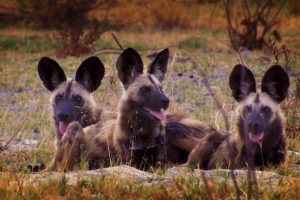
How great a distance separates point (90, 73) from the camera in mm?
7090

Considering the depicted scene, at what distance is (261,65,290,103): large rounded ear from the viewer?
19.7 feet

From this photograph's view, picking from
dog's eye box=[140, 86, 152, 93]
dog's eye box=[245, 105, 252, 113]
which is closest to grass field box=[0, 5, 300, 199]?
dog's eye box=[245, 105, 252, 113]

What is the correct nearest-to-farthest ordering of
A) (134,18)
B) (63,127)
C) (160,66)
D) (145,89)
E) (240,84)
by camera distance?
(240,84) < (145,89) < (160,66) < (63,127) < (134,18)

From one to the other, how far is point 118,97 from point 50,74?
227cm

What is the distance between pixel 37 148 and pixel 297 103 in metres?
2.85

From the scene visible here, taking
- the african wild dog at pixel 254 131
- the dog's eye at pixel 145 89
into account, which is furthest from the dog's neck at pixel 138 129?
the african wild dog at pixel 254 131

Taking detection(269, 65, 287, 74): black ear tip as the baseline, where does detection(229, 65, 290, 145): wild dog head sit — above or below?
below

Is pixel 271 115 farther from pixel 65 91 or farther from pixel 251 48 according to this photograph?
pixel 251 48

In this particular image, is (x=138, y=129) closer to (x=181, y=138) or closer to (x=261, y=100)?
(x=181, y=138)

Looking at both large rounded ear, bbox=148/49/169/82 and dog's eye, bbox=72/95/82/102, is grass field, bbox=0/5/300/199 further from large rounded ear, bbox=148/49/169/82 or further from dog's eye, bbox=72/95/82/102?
large rounded ear, bbox=148/49/169/82

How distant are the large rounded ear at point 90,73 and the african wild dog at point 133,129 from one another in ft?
2.08

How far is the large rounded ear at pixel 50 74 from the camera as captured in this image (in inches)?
276

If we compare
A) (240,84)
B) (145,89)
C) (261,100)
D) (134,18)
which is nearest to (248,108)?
(261,100)

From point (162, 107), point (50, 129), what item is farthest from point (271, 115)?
point (50, 129)
